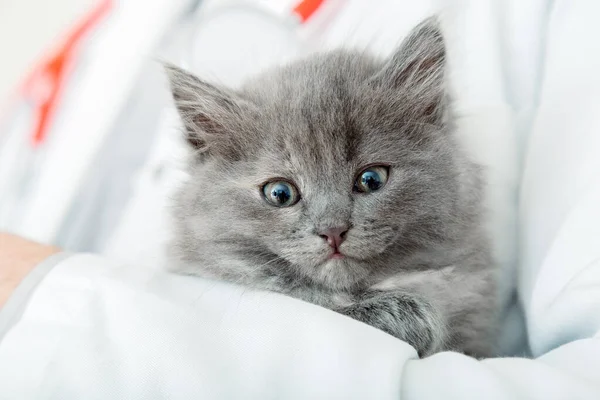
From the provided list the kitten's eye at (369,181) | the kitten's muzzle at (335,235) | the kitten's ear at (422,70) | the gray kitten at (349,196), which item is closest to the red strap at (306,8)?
the gray kitten at (349,196)

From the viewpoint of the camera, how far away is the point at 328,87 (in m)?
1.22

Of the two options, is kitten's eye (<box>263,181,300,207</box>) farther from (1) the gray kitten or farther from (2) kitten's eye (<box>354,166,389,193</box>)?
(2) kitten's eye (<box>354,166,389,193</box>)

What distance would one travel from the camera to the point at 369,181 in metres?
1.16

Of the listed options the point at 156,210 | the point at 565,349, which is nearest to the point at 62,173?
the point at 156,210

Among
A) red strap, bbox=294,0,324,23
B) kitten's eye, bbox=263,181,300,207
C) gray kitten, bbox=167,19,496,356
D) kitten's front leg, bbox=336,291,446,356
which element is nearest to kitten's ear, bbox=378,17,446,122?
gray kitten, bbox=167,19,496,356

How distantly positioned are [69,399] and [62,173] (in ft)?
3.54

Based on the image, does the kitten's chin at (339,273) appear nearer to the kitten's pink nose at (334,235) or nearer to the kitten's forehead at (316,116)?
the kitten's pink nose at (334,235)

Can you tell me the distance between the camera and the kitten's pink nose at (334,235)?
1074 mm

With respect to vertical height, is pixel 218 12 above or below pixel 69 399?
above

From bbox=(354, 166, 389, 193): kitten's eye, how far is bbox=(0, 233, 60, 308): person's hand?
66 centimetres

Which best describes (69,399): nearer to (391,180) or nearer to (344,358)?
(344,358)

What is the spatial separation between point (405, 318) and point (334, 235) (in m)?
0.22

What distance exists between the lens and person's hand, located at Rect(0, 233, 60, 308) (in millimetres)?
1079

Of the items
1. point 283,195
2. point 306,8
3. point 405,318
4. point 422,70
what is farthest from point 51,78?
point 405,318
